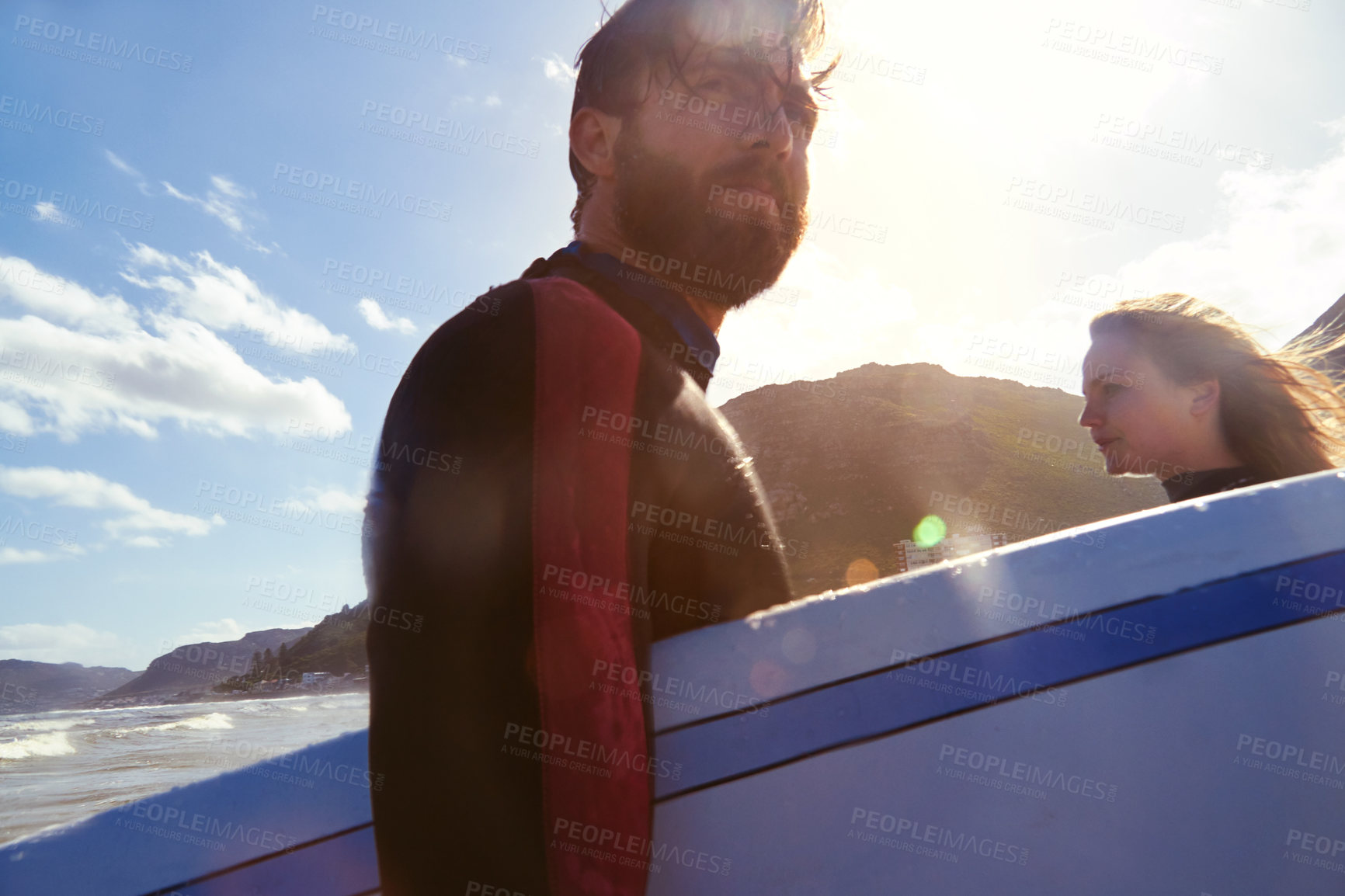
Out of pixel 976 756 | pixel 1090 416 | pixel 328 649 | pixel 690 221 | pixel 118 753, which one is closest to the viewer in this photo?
pixel 976 756

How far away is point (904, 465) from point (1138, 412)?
77.7m

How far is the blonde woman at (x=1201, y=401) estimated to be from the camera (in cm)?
224

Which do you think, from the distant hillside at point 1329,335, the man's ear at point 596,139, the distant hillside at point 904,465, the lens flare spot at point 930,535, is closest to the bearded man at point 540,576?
the man's ear at point 596,139

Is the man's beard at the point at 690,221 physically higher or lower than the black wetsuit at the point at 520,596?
higher

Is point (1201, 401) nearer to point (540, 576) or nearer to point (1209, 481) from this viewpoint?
point (1209, 481)

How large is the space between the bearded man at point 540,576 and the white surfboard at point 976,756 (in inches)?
4.8

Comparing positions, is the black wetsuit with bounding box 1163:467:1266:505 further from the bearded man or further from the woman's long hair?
the bearded man

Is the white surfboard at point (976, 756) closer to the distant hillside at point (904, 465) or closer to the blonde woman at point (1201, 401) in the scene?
the blonde woman at point (1201, 401)

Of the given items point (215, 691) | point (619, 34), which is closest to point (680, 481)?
point (619, 34)

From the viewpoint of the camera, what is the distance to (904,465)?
250ft

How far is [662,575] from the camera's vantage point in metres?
1.13

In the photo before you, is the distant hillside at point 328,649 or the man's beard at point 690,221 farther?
the distant hillside at point 328,649

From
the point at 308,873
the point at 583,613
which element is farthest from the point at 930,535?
the point at 583,613

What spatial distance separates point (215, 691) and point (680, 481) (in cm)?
10422
